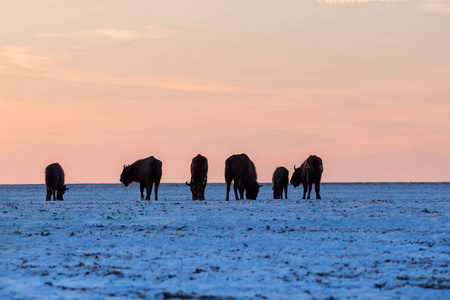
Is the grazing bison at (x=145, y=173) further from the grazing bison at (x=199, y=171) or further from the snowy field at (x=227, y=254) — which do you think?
the snowy field at (x=227, y=254)

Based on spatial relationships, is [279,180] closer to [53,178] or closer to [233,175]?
[233,175]

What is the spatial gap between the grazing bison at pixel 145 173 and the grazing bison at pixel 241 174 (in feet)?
13.5

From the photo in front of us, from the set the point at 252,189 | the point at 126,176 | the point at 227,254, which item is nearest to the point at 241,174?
the point at 252,189

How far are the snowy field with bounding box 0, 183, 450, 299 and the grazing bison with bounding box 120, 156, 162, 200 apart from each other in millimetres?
12253

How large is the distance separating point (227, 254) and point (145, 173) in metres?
23.2

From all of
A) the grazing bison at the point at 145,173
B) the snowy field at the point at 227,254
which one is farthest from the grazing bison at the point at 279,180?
the snowy field at the point at 227,254

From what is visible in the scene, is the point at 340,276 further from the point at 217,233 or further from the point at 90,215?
the point at 90,215

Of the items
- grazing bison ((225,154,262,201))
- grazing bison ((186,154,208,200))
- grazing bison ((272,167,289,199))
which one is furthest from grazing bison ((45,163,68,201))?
grazing bison ((272,167,289,199))

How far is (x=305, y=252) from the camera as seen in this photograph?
46.9 ft

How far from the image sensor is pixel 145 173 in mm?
36719

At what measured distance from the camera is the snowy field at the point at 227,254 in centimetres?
1013

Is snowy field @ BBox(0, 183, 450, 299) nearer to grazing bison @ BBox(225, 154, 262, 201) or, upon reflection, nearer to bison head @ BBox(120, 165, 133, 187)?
grazing bison @ BBox(225, 154, 262, 201)

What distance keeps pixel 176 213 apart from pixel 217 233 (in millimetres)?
5510

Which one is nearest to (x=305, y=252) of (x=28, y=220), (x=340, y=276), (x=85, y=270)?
(x=340, y=276)
